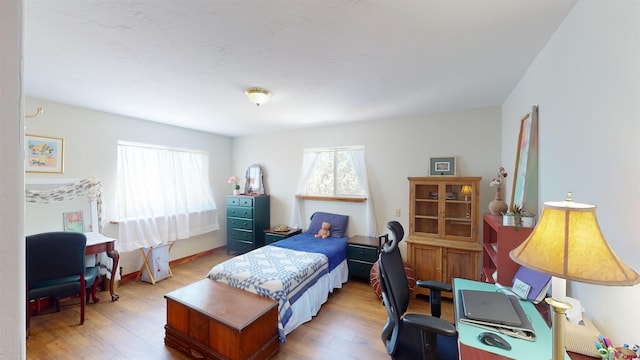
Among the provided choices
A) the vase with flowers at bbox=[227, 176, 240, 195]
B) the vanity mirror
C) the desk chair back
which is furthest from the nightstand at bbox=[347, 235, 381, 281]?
the desk chair back

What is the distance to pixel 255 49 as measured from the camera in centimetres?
174

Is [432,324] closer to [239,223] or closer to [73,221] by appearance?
[239,223]

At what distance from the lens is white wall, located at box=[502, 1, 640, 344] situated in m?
0.94

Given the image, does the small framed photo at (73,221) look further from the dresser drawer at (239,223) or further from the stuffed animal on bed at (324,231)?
the stuffed animal on bed at (324,231)

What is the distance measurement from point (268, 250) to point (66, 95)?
2.88 metres

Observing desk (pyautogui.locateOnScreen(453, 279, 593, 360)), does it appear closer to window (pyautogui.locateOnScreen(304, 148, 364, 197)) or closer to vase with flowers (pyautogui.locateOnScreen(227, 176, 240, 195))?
window (pyautogui.locateOnScreen(304, 148, 364, 197))

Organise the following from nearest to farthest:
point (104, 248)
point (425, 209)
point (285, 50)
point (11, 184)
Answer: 1. point (11, 184)
2. point (285, 50)
3. point (104, 248)
4. point (425, 209)

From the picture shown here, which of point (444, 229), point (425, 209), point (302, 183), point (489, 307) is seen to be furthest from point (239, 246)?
point (489, 307)

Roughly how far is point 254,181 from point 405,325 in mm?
4079

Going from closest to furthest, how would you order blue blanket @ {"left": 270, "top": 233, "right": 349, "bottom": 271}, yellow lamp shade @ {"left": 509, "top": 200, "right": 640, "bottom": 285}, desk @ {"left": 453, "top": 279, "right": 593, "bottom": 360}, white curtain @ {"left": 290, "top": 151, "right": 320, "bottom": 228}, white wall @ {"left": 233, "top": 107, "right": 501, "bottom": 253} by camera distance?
1. yellow lamp shade @ {"left": 509, "top": 200, "right": 640, "bottom": 285}
2. desk @ {"left": 453, "top": 279, "right": 593, "bottom": 360}
3. white wall @ {"left": 233, "top": 107, "right": 501, "bottom": 253}
4. blue blanket @ {"left": 270, "top": 233, "right": 349, "bottom": 271}
5. white curtain @ {"left": 290, "top": 151, "right": 320, "bottom": 228}

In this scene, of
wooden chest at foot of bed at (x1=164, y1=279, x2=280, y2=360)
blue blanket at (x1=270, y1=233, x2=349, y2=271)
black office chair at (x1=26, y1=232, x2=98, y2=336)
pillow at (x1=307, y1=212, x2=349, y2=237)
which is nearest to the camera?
wooden chest at foot of bed at (x1=164, y1=279, x2=280, y2=360)

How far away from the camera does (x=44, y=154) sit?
2.90 m

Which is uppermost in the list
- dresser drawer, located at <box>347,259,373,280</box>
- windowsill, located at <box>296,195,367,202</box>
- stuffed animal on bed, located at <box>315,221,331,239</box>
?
windowsill, located at <box>296,195,367,202</box>

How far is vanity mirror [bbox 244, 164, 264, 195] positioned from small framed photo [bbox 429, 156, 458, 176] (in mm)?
3134
